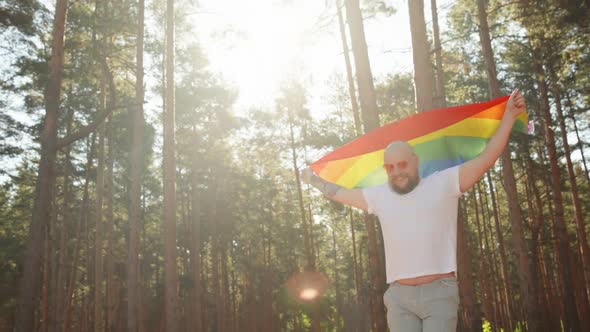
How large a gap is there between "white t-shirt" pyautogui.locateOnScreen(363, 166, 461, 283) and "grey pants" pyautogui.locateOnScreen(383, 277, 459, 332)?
9 cm

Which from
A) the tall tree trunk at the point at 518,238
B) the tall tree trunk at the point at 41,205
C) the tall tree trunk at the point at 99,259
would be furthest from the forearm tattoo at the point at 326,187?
the tall tree trunk at the point at 99,259

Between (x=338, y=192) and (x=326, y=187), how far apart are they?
0.13 m

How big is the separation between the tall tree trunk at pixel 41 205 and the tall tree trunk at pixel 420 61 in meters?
9.21

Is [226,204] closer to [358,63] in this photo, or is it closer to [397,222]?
[358,63]

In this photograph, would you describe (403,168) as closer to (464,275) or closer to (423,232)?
(423,232)

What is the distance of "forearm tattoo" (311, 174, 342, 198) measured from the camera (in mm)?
4336

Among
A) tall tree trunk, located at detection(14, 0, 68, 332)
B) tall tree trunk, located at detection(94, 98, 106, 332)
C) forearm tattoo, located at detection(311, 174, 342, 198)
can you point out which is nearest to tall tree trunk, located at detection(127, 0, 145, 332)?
tall tree trunk, located at detection(94, 98, 106, 332)

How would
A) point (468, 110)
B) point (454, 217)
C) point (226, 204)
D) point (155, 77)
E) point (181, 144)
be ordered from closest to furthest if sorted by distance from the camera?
point (454, 217)
point (468, 110)
point (155, 77)
point (181, 144)
point (226, 204)

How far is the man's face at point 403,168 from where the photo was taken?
3.69 meters

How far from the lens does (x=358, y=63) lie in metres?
10.4

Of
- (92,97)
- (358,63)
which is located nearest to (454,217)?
(358,63)

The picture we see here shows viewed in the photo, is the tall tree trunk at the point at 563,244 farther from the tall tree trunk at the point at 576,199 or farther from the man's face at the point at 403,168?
the man's face at the point at 403,168

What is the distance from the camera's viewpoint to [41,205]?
42.2 feet

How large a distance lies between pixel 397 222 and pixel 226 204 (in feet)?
100
